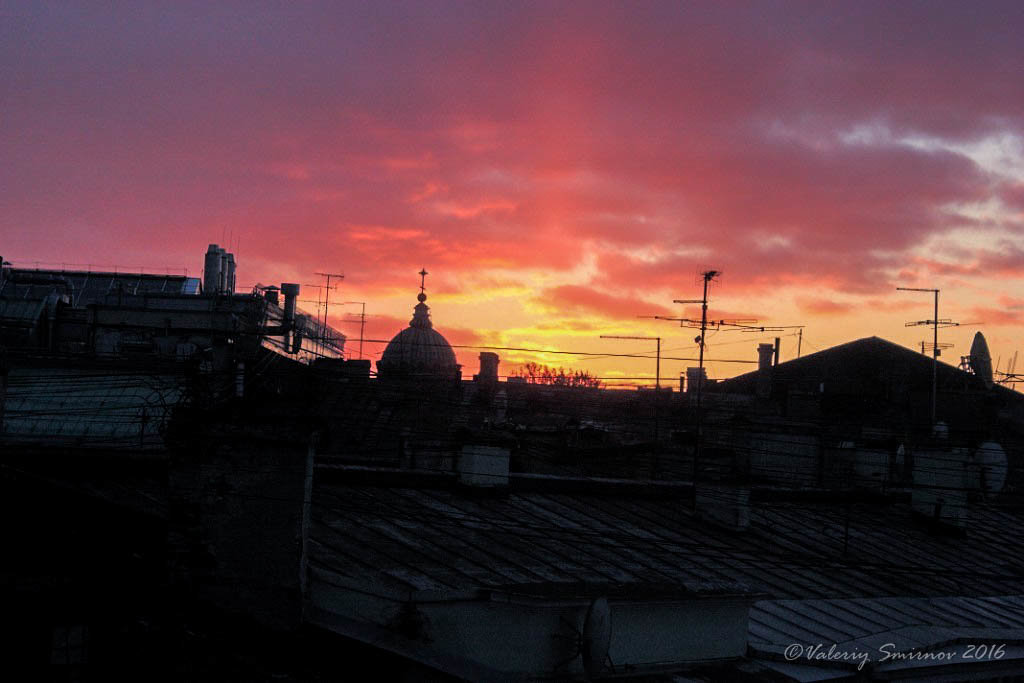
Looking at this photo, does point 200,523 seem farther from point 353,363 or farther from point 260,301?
point 260,301

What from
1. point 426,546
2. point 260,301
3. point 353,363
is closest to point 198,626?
point 426,546

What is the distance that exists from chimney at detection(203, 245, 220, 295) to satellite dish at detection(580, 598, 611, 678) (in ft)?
118

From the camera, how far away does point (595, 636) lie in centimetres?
1195

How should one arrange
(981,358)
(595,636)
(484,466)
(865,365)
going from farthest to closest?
(865,365) → (981,358) → (484,466) → (595,636)

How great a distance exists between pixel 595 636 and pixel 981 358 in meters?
30.4

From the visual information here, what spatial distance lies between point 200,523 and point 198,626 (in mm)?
1183

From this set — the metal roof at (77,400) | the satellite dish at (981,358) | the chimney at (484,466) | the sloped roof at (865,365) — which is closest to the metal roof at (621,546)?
the chimney at (484,466)

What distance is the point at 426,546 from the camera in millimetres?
14492

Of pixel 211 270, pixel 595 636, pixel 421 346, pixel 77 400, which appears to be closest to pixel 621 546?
pixel 595 636

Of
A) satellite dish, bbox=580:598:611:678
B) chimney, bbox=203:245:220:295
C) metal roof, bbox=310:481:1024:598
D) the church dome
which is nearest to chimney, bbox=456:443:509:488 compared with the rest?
metal roof, bbox=310:481:1024:598

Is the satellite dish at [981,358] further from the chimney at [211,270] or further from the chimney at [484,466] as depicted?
the chimney at [211,270]

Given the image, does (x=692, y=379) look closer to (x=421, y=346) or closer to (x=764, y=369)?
(x=764, y=369)

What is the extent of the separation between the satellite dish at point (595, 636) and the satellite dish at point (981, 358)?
2983cm

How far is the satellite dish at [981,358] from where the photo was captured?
37.8 m
